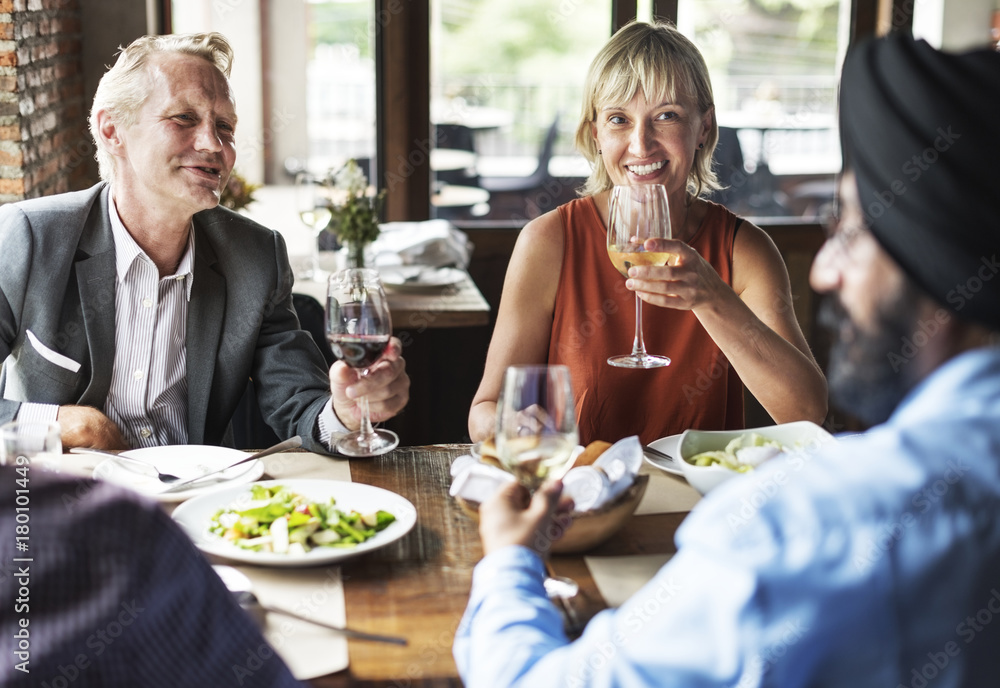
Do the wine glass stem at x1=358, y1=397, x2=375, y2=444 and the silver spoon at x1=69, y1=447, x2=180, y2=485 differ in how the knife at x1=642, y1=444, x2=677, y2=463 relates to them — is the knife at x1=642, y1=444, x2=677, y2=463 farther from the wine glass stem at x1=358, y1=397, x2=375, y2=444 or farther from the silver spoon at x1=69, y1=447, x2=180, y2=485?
the silver spoon at x1=69, y1=447, x2=180, y2=485

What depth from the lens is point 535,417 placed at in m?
1.11

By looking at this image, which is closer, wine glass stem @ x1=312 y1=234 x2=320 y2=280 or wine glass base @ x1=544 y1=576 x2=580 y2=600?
wine glass base @ x1=544 y1=576 x2=580 y2=600

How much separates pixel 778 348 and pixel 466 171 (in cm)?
267

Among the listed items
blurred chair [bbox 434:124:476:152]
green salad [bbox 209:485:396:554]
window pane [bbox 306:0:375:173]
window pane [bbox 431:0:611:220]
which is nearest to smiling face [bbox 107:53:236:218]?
green salad [bbox 209:485:396:554]

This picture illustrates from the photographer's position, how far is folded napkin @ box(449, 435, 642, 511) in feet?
4.00

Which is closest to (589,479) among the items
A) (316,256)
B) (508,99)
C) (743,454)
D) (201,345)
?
(743,454)

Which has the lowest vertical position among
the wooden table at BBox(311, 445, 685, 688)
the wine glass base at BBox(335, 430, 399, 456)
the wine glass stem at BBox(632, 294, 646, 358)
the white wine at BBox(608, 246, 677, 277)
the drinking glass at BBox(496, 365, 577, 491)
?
→ the wooden table at BBox(311, 445, 685, 688)

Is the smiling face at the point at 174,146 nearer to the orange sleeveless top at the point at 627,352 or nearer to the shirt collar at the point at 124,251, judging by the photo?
the shirt collar at the point at 124,251

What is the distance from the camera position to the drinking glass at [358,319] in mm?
1477

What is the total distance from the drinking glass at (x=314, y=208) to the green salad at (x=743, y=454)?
1.99 m

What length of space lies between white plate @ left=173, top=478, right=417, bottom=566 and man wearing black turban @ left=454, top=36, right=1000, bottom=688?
1.17 feet

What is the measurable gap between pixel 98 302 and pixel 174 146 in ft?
1.15

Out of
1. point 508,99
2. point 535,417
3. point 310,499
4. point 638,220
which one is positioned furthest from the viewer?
point 508,99

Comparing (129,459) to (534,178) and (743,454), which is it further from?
(534,178)
